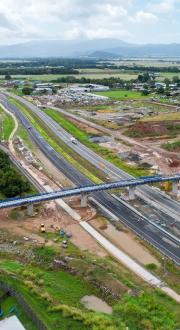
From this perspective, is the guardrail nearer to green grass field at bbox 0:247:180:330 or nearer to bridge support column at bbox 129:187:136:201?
green grass field at bbox 0:247:180:330

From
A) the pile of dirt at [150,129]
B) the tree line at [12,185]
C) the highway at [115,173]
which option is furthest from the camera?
the pile of dirt at [150,129]

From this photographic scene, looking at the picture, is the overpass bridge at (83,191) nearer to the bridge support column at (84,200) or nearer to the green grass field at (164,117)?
the bridge support column at (84,200)

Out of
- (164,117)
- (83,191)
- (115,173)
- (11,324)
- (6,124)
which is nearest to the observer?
(11,324)

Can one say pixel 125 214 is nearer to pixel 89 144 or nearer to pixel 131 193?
pixel 131 193

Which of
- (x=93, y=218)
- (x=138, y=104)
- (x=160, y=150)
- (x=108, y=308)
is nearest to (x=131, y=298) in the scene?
(x=108, y=308)

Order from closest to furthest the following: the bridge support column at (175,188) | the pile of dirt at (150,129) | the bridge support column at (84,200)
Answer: the bridge support column at (84,200) < the bridge support column at (175,188) < the pile of dirt at (150,129)

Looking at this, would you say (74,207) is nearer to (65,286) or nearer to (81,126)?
(65,286)

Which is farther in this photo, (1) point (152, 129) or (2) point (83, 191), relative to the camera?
(1) point (152, 129)

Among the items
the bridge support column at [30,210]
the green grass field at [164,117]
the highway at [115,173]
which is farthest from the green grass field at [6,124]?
the bridge support column at [30,210]

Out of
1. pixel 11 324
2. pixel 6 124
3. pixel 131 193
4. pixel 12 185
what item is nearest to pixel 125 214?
pixel 131 193
